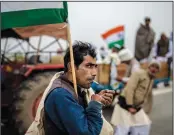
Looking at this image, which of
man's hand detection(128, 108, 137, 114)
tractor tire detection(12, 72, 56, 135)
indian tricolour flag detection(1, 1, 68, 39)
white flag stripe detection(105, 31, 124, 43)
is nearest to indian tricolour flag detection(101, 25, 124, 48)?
white flag stripe detection(105, 31, 124, 43)

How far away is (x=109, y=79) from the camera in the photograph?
23.1 ft

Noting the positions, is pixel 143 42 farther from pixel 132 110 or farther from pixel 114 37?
pixel 132 110

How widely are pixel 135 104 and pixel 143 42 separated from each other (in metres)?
5.12

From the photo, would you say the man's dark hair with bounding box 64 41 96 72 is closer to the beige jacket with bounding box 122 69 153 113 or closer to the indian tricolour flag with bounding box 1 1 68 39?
the indian tricolour flag with bounding box 1 1 68 39

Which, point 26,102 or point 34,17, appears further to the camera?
point 26,102

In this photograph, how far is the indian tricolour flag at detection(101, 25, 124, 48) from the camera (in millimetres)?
7910

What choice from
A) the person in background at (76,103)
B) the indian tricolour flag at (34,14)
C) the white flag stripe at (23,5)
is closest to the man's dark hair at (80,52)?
the person in background at (76,103)

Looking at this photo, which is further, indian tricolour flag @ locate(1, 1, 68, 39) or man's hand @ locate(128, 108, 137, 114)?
man's hand @ locate(128, 108, 137, 114)

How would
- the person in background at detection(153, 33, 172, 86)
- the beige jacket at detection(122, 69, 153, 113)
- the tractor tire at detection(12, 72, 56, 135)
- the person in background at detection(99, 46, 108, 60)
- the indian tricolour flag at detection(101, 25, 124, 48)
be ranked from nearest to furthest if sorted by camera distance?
1. the beige jacket at detection(122, 69, 153, 113)
2. the tractor tire at detection(12, 72, 56, 135)
3. the indian tricolour flag at detection(101, 25, 124, 48)
4. the person in background at detection(99, 46, 108, 60)
5. the person in background at detection(153, 33, 172, 86)

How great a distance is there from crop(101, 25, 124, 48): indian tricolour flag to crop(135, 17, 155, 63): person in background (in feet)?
4.19

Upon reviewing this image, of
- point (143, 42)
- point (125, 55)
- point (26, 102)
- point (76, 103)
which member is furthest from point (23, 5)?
point (143, 42)

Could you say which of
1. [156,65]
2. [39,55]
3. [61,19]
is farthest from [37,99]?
[61,19]

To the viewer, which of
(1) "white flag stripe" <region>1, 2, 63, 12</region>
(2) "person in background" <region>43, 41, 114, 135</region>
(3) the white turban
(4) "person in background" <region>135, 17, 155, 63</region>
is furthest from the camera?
(4) "person in background" <region>135, 17, 155, 63</region>

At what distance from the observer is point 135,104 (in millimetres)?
4457
